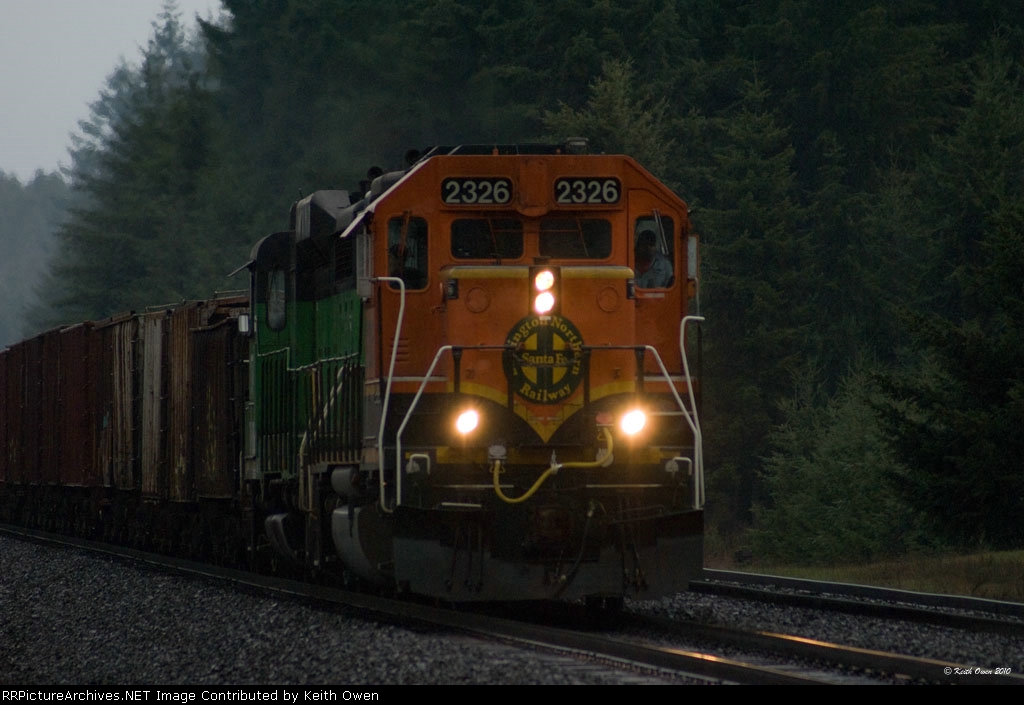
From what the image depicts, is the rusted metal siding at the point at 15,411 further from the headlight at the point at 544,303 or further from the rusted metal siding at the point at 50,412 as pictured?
the headlight at the point at 544,303

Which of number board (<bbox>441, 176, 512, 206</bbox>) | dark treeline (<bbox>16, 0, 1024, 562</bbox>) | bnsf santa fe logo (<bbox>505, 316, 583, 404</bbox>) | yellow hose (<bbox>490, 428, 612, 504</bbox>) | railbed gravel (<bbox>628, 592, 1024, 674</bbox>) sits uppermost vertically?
dark treeline (<bbox>16, 0, 1024, 562</bbox>)

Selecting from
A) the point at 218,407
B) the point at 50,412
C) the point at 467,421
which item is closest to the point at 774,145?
the point at 50,412

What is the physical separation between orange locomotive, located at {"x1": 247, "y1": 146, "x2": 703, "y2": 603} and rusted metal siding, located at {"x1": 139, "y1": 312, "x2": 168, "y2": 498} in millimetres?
10261

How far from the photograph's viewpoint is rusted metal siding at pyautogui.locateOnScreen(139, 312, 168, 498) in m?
22.7

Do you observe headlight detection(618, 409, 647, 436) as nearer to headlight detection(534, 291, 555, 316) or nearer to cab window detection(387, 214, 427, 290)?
headlight detection(534, 291, 555, 316)

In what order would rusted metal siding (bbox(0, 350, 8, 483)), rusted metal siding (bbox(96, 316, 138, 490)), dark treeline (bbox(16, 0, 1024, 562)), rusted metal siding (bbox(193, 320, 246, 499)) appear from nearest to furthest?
rusted metal siding (bbox(193, 320, 246, 499)), rusted metal siding (bbox(96, 316, 138, 490)), rusted metal siding (bbox(0, 350, 8, 483)), dark treeline (bbox(16, 0, 1024, 562))

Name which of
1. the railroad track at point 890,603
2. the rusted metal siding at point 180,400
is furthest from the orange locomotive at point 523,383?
the rusted metal siding at point 180,400

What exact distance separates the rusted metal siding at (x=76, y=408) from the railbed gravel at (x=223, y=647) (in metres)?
10.7

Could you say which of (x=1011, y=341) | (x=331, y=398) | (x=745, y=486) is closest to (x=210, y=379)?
(x=331, y=398)

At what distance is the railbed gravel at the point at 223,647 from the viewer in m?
8.98

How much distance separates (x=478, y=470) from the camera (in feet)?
39.1

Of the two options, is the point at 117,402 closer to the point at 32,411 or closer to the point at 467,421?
the point at 32,411

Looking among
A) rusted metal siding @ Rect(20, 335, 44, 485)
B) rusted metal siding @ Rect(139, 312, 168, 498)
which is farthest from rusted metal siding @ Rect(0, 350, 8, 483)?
rusted metal siding @ Rect(139, 312, 168, 498)
